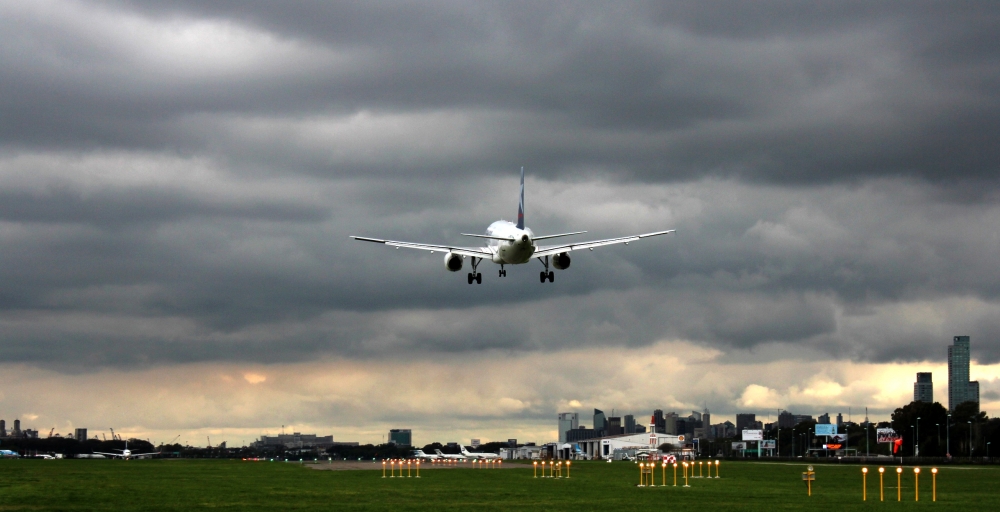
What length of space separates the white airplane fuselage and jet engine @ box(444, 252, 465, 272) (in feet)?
10.8

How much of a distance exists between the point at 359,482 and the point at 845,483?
3779 centimetres

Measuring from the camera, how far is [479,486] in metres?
84.4

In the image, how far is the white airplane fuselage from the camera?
9994 centimetres

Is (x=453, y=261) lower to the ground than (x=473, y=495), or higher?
higher

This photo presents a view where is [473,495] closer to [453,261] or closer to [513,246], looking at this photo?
[513,246]

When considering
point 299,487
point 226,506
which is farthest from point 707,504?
point 299,487

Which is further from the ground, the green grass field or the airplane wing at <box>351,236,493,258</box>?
the airplane wing at <box>351,236,493,258</box>

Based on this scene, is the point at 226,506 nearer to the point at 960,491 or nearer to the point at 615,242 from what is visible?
the point at 960,491

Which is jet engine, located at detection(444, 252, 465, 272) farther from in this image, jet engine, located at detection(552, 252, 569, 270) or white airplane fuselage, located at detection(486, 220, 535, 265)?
jet engine, located at detection(552, 252, 569, 270)

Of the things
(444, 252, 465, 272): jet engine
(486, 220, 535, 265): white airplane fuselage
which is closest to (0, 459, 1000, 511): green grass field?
(486, 220, 535, 265): white airplane fuselage

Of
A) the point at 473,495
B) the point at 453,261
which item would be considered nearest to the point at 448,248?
the point at 453,261

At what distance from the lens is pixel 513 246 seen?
100688mm

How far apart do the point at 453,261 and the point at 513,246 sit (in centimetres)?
1062

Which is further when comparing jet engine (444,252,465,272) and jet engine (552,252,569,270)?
jet engine (444,252,465,272)
